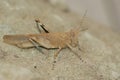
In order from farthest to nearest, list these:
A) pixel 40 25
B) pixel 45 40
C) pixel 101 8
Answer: pixel 101 8 < pixel 40 25 < pixel 45 40

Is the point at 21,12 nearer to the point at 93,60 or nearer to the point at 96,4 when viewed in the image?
the point at 93,60

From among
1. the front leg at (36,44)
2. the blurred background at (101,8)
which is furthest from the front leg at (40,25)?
the blurred background at (101,8)

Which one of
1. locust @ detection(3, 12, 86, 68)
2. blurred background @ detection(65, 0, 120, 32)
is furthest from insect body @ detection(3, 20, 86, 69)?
blurred background @ detection(65, 0, 120, 32)

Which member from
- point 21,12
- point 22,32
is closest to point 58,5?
point 21,12

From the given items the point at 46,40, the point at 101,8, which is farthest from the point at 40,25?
the point at 101,8

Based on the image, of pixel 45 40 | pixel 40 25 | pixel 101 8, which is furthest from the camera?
pixel 101 8

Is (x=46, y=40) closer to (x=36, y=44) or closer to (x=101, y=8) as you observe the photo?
(x=36, y=44)

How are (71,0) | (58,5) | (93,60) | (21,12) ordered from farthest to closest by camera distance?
(71,0) → (58,5) → (21,12) → (93,60)
